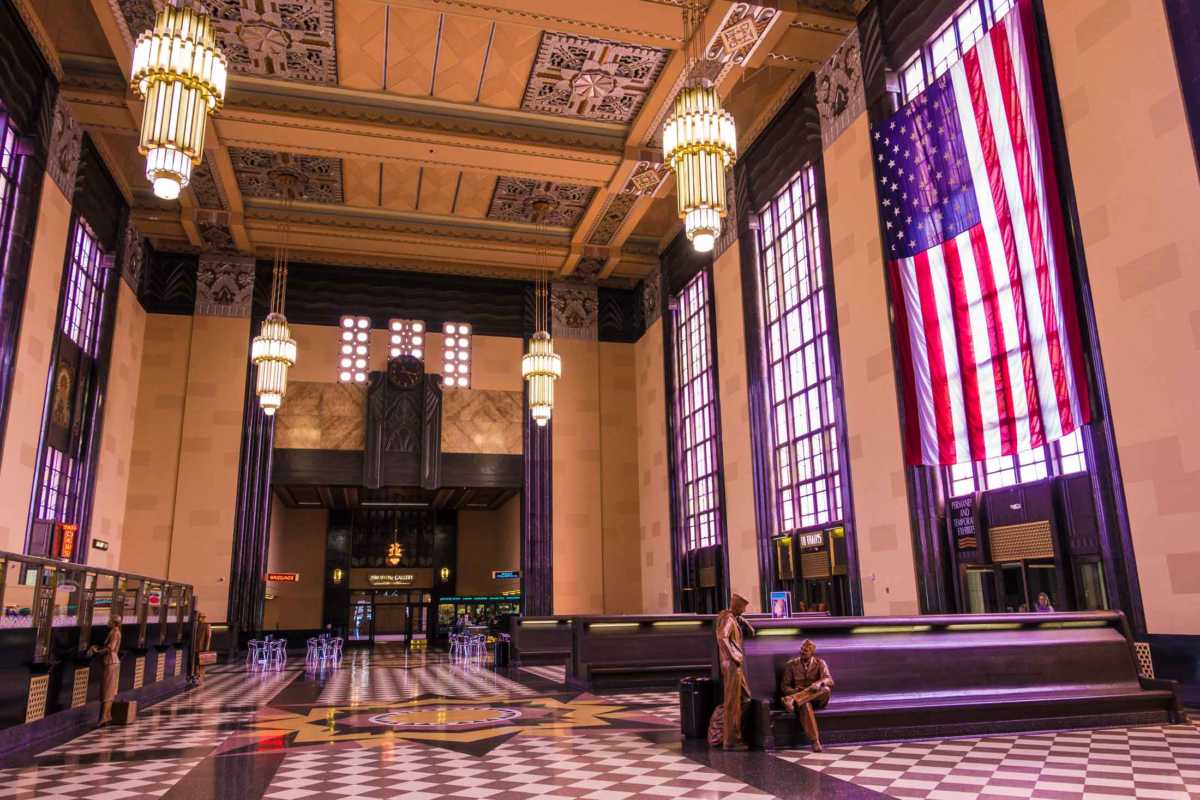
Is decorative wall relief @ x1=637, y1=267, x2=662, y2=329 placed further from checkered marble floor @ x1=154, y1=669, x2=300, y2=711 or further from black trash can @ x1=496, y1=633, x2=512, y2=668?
checkered marble floor @ x1=154, y1=669, x2=300, y2=711

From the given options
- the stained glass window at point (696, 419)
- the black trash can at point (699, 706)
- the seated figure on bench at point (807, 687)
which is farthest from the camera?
the stained glass window at point (696, 419)

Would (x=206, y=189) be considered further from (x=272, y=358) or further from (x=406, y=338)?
(x=406, y=338)

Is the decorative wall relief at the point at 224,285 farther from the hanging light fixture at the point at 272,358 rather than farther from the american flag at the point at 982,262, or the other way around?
the american flag at the point at 982,262

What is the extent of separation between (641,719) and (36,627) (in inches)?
248

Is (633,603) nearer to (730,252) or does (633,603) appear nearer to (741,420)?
(741,420)

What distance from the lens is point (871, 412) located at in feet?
45.0

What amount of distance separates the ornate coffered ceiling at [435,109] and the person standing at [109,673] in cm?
1037

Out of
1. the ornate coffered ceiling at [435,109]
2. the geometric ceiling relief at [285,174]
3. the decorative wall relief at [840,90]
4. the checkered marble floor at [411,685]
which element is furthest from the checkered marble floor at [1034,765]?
the geometric ceiling relief at [285,174]

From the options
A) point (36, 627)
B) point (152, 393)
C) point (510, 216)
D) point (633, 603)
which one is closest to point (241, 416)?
point (152, 393)

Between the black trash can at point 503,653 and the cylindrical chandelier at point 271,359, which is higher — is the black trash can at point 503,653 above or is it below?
below

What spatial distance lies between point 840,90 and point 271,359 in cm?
1265

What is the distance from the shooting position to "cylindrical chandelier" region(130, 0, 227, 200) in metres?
8.02

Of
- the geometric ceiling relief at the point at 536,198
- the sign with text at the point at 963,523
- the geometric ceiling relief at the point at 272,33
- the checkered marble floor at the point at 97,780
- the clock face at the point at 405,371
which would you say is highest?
the geometric ceiling relief at the point at 536,198

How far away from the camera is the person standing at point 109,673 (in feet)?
31.2
